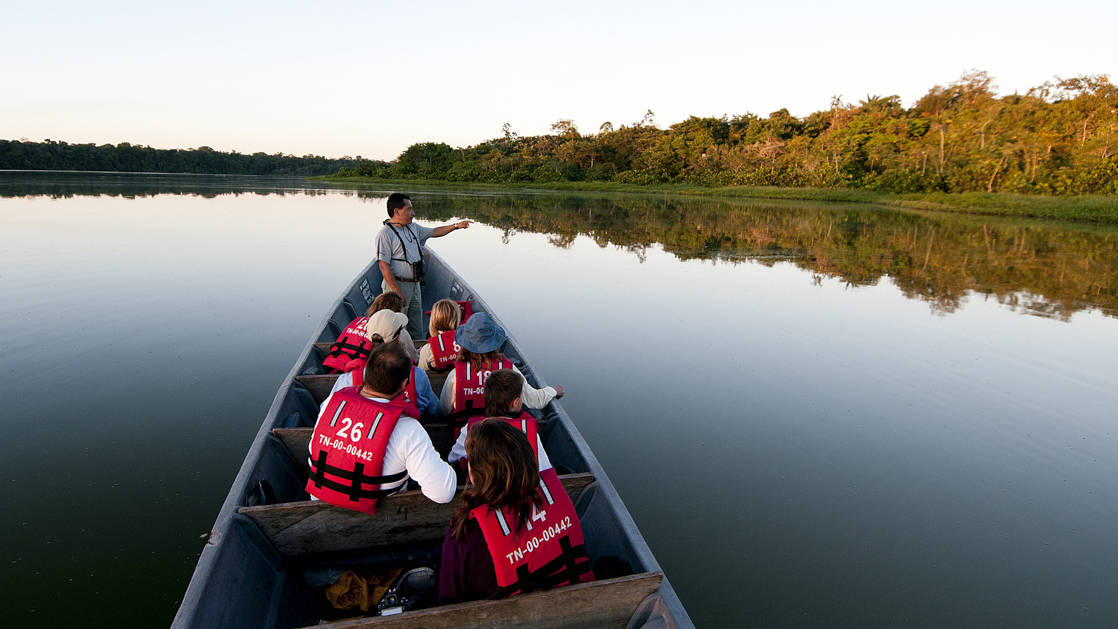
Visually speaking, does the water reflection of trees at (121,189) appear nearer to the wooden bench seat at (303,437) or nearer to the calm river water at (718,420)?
the calm river water at (718,420)

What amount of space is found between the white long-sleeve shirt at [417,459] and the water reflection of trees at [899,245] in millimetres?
8806

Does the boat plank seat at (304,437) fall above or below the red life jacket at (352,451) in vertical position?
below

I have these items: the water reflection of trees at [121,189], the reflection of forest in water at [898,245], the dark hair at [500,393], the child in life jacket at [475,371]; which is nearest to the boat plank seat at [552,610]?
the dark hair at [500,393]

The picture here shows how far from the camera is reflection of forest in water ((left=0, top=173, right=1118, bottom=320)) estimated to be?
9516mm

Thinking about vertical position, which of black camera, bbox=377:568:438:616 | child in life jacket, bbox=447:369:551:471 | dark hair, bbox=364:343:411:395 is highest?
dark hair, bbox=364:343:411:395

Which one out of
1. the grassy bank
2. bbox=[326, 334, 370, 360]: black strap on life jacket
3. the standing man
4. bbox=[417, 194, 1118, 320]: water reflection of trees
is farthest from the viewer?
the grassy bank

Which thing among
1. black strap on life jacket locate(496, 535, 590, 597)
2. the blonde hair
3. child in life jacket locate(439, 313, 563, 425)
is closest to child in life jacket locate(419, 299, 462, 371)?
the blonde hair

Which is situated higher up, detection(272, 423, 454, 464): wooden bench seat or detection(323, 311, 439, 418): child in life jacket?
detection(323, 311, 439, 418): child in life jacket

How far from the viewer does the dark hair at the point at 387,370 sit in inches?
80.3

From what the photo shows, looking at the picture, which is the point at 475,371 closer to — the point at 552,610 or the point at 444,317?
the point at 444,317

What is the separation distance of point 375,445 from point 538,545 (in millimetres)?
743

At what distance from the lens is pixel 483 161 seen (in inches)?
2309

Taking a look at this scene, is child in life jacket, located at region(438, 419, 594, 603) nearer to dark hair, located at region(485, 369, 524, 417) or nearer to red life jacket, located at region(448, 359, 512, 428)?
dark hair, located at region(485, 369, 524, 417)

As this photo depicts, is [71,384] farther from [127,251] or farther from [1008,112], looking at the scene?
[1008,112]
